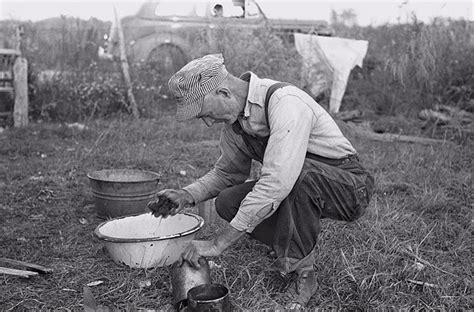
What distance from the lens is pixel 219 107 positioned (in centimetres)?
258

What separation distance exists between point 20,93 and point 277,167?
5.59 meters

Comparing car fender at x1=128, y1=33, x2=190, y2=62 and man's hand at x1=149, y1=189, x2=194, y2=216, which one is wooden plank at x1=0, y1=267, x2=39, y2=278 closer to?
man's hand at x1=149, y1=189, x2=194, y2=216

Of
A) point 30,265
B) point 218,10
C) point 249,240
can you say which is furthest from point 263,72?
point 30,265

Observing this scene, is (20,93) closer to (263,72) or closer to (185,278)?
(263,72)

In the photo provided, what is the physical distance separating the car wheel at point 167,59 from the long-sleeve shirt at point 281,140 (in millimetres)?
6179

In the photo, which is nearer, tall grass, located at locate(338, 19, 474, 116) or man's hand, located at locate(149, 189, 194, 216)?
man's hand, located at locate(149, 189, 194, 216)

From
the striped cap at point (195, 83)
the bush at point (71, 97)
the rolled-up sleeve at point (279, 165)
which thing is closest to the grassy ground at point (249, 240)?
the rolled-up sleeve at point (279, 165)

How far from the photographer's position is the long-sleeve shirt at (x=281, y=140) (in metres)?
2.43

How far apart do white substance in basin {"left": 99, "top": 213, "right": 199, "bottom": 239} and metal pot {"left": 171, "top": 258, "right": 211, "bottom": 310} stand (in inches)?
25.4

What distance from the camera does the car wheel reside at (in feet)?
29.0

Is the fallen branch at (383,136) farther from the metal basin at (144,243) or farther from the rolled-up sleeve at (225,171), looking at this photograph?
the metal basin at (144,243)

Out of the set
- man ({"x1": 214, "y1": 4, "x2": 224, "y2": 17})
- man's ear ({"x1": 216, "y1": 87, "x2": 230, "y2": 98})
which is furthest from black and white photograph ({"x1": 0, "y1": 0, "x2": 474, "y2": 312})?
man ({"x1": 214, "y1": 4, "x2": 224, "y2": 17})

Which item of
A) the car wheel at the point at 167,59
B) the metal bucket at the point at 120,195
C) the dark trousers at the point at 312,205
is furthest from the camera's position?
the car wheel at the point at 167,59

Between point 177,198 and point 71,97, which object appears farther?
point 71,97
